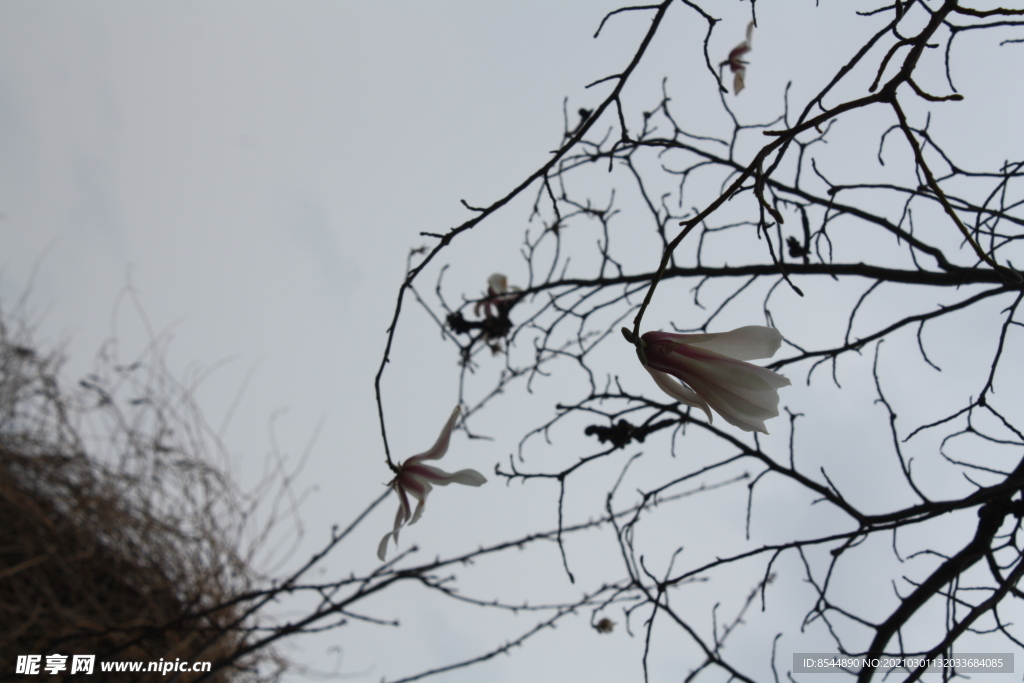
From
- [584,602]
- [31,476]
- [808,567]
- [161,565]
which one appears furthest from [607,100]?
[31,476]

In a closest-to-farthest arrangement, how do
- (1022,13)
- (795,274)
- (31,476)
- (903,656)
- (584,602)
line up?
(1022,13)
(903,656)
(795,274)
(584,602)
(31,476)

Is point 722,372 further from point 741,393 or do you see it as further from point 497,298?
point 497,298

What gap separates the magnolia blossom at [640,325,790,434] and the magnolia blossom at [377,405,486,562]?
0.27 metres

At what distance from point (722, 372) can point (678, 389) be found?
3 cm

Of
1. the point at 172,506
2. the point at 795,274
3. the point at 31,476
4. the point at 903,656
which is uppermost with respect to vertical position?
the point at 31,476

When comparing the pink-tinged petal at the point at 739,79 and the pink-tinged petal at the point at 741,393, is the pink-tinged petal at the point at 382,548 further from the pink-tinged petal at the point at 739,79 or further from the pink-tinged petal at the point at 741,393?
the pink-tinged petal at the point at 739,79

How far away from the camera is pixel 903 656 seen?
579mm

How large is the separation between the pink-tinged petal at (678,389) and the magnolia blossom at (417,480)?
270 mm

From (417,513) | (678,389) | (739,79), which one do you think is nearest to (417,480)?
(417,513)

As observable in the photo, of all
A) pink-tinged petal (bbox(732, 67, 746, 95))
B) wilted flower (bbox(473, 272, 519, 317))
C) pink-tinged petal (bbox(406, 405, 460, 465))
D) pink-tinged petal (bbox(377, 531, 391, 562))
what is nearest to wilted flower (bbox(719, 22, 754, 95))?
pink-tinged petal (bbox(732, 67, 746, 95))

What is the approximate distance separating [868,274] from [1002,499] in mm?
241

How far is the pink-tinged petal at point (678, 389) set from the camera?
0.40 meters

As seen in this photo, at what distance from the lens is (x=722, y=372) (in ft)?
1.27

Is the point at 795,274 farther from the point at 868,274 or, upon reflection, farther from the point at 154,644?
the point at 154,644
